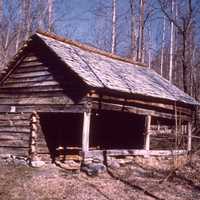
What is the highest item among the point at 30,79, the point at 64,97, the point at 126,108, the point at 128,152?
the point at 30,79

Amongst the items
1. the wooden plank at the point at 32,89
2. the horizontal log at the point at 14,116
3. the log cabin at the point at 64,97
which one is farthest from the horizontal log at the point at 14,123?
the wooden plank at the point at 32,89

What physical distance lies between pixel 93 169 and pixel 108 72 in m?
4.65

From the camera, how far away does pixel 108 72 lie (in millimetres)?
15461

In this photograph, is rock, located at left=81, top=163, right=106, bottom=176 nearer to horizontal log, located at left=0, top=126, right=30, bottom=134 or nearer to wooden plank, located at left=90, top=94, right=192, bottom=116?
wooden plank, located at left=90, top=94, right=192, bottom=116

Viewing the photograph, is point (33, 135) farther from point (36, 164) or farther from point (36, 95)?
point (36, 95)

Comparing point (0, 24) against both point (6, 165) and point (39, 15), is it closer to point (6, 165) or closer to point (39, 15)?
point (39, 15)

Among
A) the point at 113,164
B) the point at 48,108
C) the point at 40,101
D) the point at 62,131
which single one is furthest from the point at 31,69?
the point at 113,164

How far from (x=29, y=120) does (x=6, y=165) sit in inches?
76.0

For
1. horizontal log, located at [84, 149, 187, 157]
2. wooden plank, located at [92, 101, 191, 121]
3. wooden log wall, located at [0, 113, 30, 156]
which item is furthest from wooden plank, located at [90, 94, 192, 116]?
Answer: wooden log wall, located at [0, 113, 30, 156]

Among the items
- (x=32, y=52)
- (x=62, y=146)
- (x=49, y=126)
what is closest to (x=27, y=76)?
(x=32, y=52)

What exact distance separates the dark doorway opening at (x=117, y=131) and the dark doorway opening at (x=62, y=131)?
1275mm

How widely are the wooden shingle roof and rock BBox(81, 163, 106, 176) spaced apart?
2.67 metres

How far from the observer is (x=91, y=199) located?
987cm

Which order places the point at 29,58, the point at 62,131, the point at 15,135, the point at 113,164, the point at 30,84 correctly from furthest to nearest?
the point at 62,131 < the point at 29,58 < the point at 15,135 < the point at 30,84 < the point at 113,164
